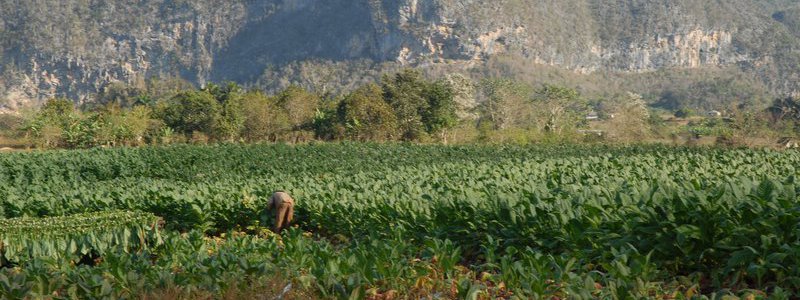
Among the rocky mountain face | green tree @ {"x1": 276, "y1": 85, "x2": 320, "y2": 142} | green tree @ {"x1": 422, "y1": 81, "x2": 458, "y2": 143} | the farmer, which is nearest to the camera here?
the farmer

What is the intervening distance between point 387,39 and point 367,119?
333 ft

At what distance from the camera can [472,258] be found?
902 centimetres

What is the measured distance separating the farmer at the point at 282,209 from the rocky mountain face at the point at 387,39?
445ft

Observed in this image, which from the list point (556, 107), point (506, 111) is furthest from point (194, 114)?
point (556, 107)

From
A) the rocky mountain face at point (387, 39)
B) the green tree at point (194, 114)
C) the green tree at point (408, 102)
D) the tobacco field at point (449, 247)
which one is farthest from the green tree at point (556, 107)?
the tobacco field at point (449, 247)

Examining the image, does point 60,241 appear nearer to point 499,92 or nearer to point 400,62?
point 499,92

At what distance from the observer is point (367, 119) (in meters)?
54.6

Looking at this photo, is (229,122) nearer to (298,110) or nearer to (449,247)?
(298,110)

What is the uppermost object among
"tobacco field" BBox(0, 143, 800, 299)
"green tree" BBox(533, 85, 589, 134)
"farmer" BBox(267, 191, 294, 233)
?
"tobacco field" BBox(0, 143, 800, 299)

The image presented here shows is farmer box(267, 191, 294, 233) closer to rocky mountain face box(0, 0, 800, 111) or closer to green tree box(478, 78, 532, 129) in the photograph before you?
green tree box(478, 78, 532, 129)

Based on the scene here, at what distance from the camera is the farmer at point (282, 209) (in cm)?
1193

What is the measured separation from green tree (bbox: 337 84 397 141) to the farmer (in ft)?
138

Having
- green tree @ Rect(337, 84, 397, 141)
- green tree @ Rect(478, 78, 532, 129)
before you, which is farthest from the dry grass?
green tree @ Rect(478, 78, 532, 129)

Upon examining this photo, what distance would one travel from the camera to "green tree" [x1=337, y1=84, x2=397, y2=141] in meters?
54.2
